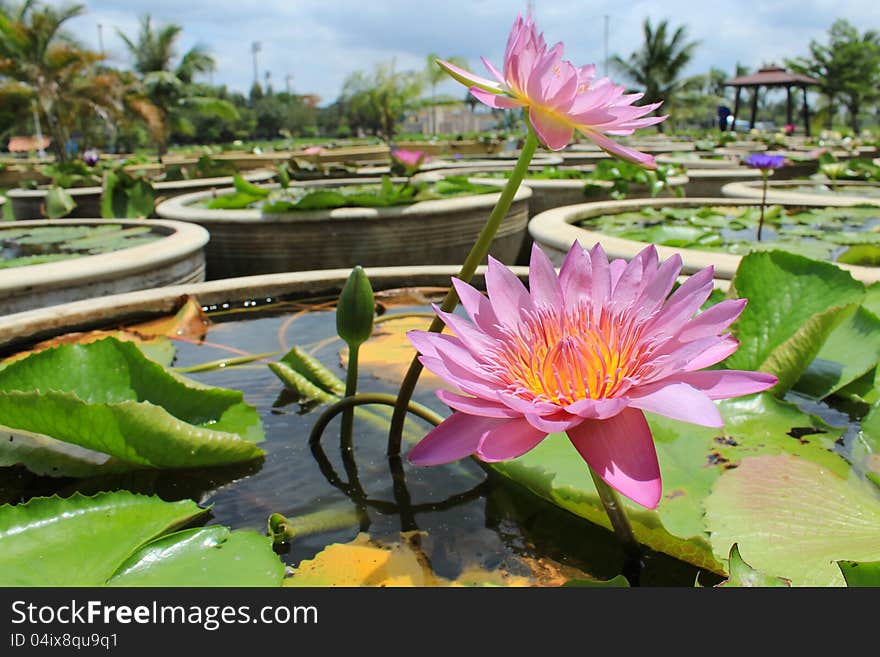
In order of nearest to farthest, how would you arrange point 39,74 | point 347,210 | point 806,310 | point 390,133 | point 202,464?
1. point 202,464
2. point 806,310
3. point 347,210
4. point 39,74
5. point 390,133

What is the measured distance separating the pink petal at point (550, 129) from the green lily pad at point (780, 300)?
1.95ft

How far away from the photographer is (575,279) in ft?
2.40

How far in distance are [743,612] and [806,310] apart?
806 mm

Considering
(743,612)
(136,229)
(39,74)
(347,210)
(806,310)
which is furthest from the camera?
(39,74)

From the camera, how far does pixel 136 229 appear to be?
3.78 m

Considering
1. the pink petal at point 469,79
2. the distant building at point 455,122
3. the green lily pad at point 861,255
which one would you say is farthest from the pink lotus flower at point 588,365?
the distant building at point 455,122

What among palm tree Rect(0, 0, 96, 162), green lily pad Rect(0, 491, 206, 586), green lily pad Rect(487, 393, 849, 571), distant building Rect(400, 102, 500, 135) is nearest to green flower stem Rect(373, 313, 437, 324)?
green lily pad Rect(487, 393, 849, 571)

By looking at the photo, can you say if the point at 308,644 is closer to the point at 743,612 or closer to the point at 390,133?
the point at 743,612

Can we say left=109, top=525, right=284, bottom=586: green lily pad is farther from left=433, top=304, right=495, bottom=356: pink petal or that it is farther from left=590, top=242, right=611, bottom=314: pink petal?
left=590, top=242, right=611, bottom=314: pink petal

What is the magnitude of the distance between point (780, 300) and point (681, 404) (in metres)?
0.82

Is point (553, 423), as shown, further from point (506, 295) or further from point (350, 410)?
point (350, 410)

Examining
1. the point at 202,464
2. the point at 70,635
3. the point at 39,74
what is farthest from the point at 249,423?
the point at 39,74

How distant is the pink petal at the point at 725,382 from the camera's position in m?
0.58

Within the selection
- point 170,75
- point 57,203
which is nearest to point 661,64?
point 170,75
